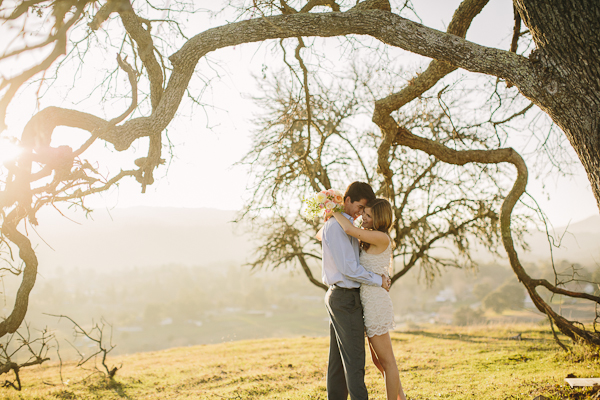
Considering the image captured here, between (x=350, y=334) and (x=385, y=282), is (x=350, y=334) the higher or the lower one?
the lower one

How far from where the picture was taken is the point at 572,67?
9.50 ft

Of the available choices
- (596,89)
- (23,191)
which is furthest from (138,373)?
(596,89)

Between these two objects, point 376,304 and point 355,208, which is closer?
point 376,304

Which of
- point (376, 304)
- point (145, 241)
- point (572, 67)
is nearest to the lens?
point (572, 67)

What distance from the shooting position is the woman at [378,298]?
122 inches

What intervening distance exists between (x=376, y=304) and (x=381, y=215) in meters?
0.81

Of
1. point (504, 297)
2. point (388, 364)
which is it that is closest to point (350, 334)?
point (388, 364)

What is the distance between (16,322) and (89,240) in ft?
286

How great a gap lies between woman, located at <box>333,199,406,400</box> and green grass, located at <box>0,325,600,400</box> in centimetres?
141

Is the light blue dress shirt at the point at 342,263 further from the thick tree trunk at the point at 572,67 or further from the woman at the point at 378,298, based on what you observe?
the thick tree trunk at the point at 572,67

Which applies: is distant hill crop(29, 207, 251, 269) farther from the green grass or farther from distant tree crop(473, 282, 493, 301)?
the green grass

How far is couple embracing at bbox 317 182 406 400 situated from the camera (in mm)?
3020

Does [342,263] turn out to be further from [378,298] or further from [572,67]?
[572,67]

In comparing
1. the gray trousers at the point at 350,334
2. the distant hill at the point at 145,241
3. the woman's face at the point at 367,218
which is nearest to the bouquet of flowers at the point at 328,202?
the woman's face at the point at 367,218
